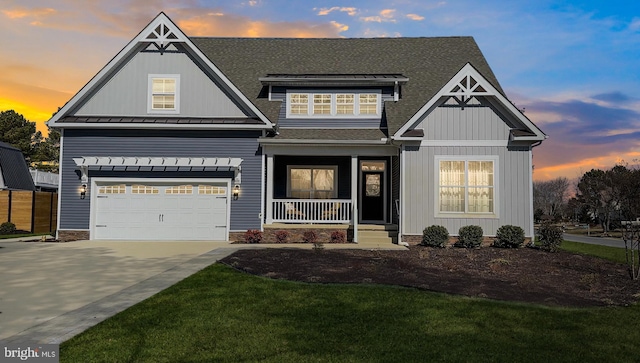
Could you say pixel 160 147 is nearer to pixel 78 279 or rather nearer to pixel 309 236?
pixel 309 236

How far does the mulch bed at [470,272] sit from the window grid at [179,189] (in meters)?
5.43

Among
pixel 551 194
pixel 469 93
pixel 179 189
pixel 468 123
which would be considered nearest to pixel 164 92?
pixel 179 189

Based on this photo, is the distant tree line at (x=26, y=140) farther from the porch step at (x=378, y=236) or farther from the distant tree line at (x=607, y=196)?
the distant tree line at (x=607, y=196)

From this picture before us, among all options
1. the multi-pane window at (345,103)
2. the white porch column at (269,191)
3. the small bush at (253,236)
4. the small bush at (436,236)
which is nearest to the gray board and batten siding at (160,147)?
the white porch column at (269,191)

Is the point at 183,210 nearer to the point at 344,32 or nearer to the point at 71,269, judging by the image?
the point at 71,269

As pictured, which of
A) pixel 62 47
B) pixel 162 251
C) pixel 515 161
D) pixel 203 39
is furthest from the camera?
pixel 203 39

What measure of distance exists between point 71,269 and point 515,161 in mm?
14318

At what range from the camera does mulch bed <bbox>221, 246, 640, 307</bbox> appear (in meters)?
8.01

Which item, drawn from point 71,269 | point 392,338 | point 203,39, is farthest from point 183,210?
point 392,338

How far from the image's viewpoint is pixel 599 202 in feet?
130

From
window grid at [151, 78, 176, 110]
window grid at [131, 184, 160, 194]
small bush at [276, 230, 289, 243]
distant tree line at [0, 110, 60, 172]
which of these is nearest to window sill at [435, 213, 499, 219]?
small bush at [276, 230, 289, 243]

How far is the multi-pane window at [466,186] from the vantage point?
15.8m

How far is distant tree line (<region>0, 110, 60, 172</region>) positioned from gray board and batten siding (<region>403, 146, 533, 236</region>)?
4598cm

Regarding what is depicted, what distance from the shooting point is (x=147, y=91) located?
1741 cm
